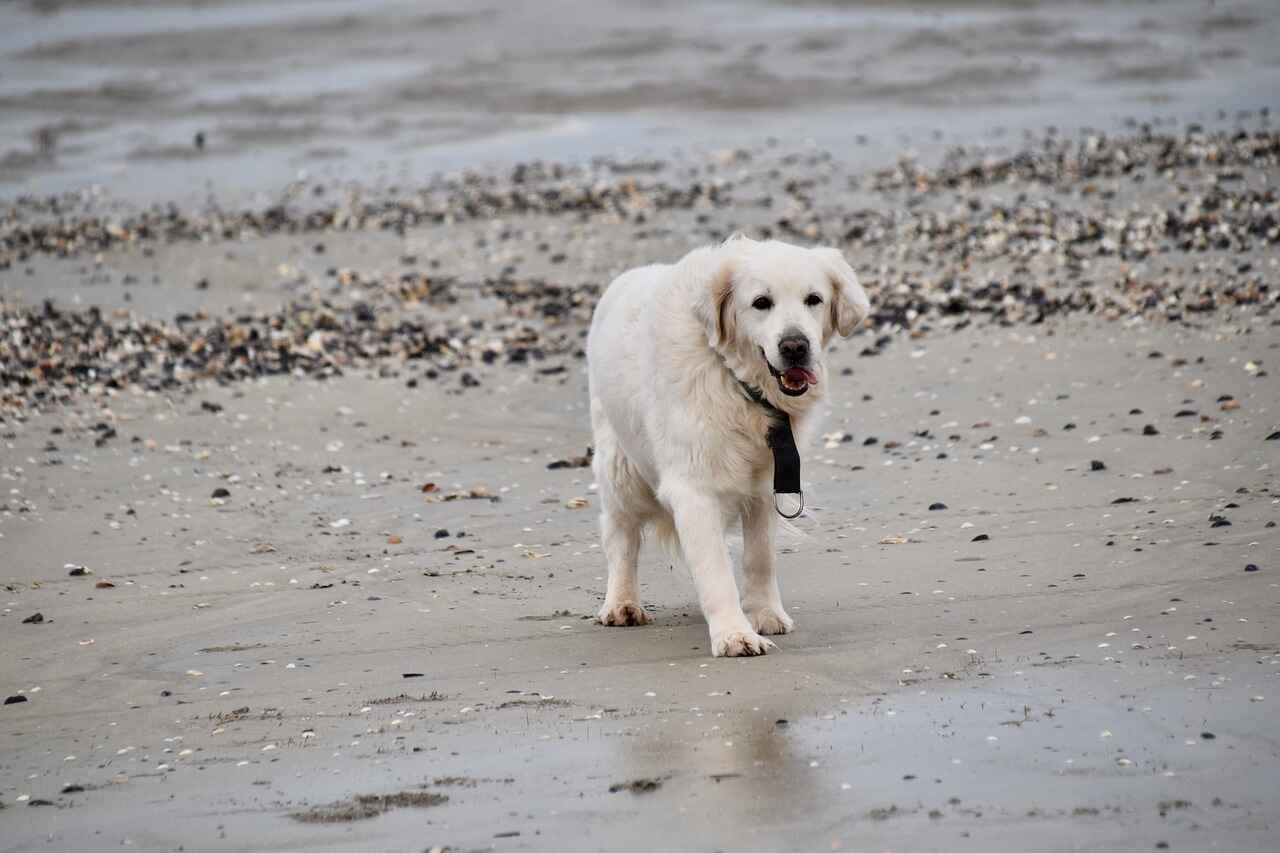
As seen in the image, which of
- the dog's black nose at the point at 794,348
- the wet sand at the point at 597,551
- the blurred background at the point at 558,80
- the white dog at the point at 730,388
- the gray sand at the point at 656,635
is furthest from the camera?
the blurred background at the point at 558,80

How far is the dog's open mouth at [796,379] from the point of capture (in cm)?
616

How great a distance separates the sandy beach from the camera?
4.72 m

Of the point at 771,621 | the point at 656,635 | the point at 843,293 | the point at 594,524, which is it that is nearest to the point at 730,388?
the point at 843,293

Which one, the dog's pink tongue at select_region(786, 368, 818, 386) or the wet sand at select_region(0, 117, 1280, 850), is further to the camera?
the dog's pink tongue at select_region(786, 368, 818, 386)

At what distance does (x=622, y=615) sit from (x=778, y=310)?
4.93 ft

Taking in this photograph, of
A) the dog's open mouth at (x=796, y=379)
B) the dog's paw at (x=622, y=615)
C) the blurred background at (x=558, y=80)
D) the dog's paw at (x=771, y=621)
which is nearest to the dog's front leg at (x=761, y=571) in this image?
the dog's paw at (x=771, y=621)

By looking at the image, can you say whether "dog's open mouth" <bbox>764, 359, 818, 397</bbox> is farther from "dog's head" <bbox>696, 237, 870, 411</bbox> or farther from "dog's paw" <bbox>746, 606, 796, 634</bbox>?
"dog's paw" <bbox>746, 606, 796, 634</bbox>

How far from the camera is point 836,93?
25.9m

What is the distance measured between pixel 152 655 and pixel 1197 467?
16.7 ft

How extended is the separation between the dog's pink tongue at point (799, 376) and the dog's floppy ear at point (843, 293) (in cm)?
35

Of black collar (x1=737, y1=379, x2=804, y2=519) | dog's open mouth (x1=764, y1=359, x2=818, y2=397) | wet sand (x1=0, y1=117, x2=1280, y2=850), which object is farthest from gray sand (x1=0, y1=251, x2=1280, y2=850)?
dog's open mouth (x1=764, y1=359, x2=818, y2=397)

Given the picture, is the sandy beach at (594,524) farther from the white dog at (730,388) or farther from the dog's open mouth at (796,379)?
the dog's open mouth at (796,379)

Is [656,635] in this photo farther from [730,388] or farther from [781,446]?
[730,388]

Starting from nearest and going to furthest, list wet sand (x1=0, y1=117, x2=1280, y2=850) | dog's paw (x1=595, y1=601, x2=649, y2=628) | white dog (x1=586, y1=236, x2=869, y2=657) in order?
1. wet sand (x1=0, y1=117, x2=1280, y2=850)
2. white dog (x1=586, y1=236, x2=869, y2=657)
3. dog's paw (x1=595, y1=601, x2=649, y2=628)
